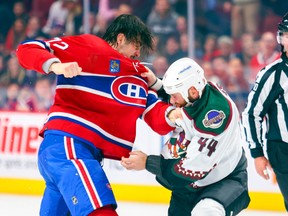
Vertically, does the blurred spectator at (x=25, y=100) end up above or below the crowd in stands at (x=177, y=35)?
below

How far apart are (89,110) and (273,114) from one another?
44.2 inches

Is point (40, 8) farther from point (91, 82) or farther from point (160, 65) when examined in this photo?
point (91, 82)

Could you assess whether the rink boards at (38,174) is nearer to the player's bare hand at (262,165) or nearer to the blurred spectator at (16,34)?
the blurred spectator at (16,34)

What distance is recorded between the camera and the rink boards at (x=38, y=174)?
5750mm

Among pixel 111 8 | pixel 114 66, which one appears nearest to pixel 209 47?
pixel 111 8

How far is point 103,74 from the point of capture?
3.51 m

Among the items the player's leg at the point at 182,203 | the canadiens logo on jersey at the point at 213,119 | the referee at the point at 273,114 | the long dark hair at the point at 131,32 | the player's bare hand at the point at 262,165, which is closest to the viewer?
the canadiens logo on jersey at the point at 213,119

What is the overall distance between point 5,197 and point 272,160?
2530 millimetres

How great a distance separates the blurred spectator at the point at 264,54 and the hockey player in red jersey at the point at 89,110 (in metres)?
3.35

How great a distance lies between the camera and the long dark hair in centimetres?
365

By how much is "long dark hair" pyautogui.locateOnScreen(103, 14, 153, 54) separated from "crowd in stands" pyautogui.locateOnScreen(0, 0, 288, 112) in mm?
3166

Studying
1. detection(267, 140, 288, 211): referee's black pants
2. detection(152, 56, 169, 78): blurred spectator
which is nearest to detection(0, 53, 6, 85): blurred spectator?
detection(152, 56, 169, 78): blurred spectator

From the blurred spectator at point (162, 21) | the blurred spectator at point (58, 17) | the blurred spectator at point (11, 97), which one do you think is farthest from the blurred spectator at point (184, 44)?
the blurred spectator at point (11, 97)

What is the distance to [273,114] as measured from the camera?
164 inches
